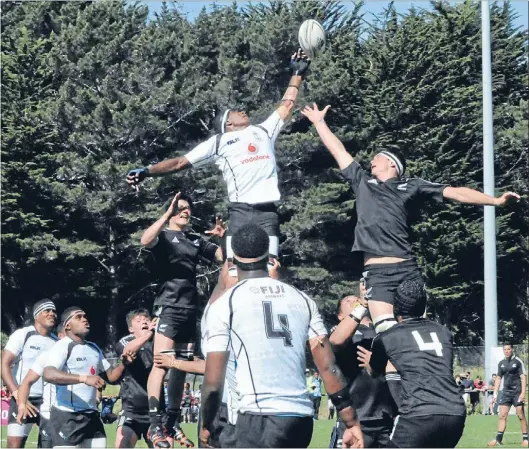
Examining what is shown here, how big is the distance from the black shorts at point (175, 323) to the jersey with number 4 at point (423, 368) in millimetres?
4113

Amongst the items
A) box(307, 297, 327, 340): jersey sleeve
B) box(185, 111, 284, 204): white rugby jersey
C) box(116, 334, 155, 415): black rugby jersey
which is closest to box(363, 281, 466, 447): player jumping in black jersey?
box(307, 297, 327, 340): jersey sleeve

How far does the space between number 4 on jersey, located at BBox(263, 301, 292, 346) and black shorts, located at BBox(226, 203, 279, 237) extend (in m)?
4.74

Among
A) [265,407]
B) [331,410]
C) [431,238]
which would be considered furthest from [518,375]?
[431,238]

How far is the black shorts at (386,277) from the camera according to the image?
12.4 metres

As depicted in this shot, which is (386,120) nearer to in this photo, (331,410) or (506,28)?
(506,28)

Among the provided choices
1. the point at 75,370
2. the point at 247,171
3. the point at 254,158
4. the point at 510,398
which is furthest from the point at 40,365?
the point at 510,398

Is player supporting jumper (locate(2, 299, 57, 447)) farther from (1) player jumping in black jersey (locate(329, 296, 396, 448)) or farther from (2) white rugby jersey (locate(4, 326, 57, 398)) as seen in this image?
(1) player jumping in black jersey (locate(329, 296, 396, 448))

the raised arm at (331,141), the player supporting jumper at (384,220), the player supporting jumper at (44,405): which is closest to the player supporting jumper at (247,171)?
the raised arm at (331,141)

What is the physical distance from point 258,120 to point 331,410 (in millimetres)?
20956

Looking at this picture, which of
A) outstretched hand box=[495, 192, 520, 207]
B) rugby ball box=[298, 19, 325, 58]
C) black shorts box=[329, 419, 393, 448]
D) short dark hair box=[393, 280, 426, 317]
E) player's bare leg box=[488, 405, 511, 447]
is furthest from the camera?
player's bare leg box=[488, 405, 511, 447]

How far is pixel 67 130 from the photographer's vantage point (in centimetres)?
5950

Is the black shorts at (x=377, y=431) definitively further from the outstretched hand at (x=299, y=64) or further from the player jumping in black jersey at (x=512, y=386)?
the player jumping in black jersey at (x=512, y=386)

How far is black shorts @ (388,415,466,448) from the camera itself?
10266 mm

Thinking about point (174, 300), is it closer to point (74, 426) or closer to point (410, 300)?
point (74, 426)
